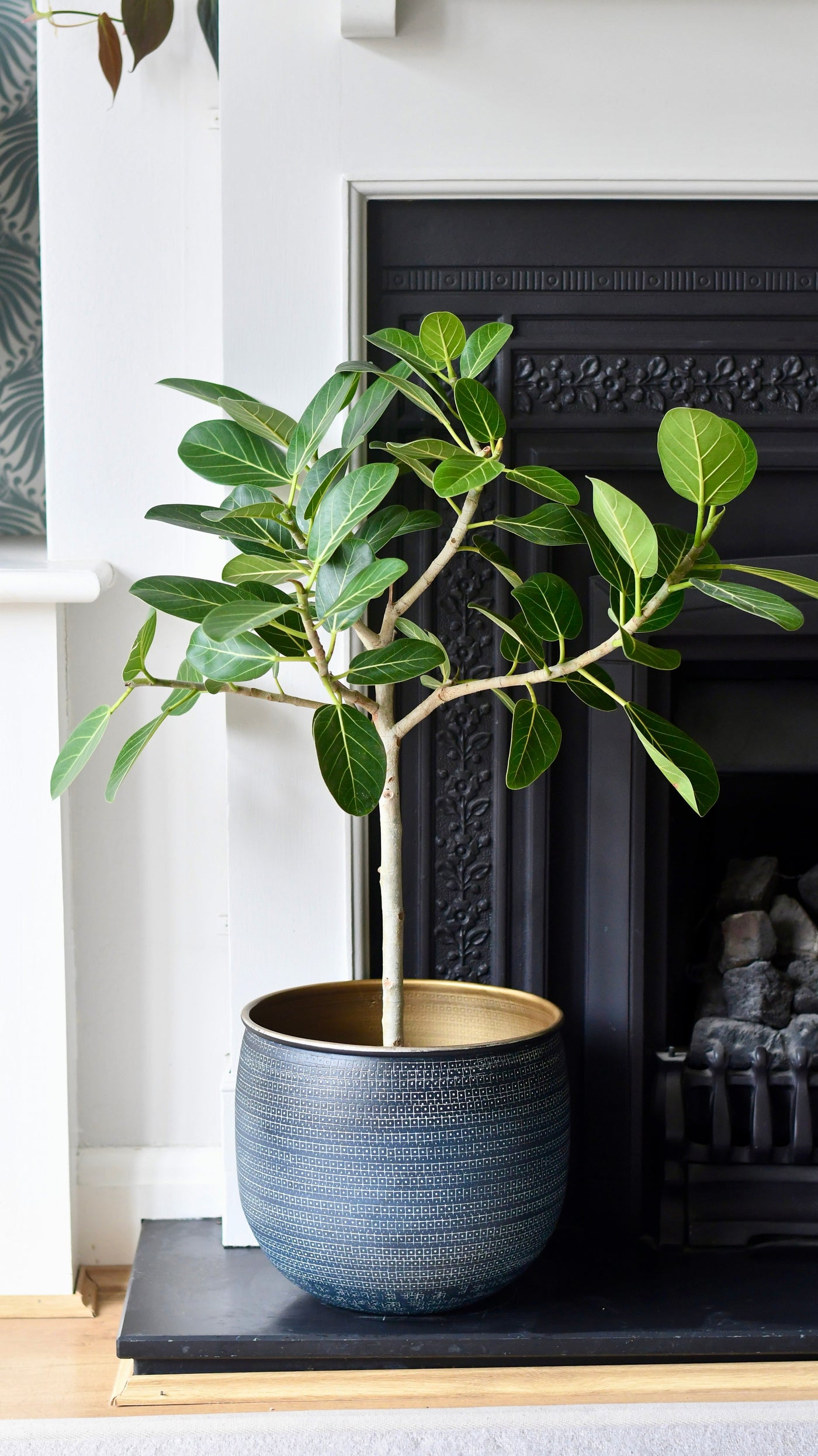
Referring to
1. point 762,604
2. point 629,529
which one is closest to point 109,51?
point 629,529

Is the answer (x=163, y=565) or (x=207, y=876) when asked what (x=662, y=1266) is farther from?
(x=163, y=565)

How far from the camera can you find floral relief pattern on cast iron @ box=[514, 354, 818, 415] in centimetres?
130

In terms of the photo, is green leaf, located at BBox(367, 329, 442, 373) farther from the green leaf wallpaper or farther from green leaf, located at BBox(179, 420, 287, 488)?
the green leaf wallpaper

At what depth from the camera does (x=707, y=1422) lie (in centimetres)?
109

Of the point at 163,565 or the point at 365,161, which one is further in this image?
the point at 163,565

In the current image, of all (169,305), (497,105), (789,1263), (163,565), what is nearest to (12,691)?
(163,565)

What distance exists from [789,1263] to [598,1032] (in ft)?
1.07

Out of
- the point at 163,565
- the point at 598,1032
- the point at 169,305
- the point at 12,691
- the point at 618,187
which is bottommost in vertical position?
the point at 598,1032

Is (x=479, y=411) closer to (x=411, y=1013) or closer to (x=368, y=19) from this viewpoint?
(x=368, y=19)

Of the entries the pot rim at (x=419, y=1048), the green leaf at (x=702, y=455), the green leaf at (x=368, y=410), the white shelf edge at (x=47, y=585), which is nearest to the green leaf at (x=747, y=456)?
the green leaf at (x=702, y=455)

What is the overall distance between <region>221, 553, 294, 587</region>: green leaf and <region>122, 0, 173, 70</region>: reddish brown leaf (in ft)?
2.21

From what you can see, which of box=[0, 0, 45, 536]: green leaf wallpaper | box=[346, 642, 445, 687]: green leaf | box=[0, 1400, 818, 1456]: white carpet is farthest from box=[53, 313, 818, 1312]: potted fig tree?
box=[0, 0, 45, 536]: green leaf wallpaper

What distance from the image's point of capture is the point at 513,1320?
117 centimetres

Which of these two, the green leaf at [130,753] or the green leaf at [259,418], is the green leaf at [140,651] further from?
the green leaf at [259,418]
